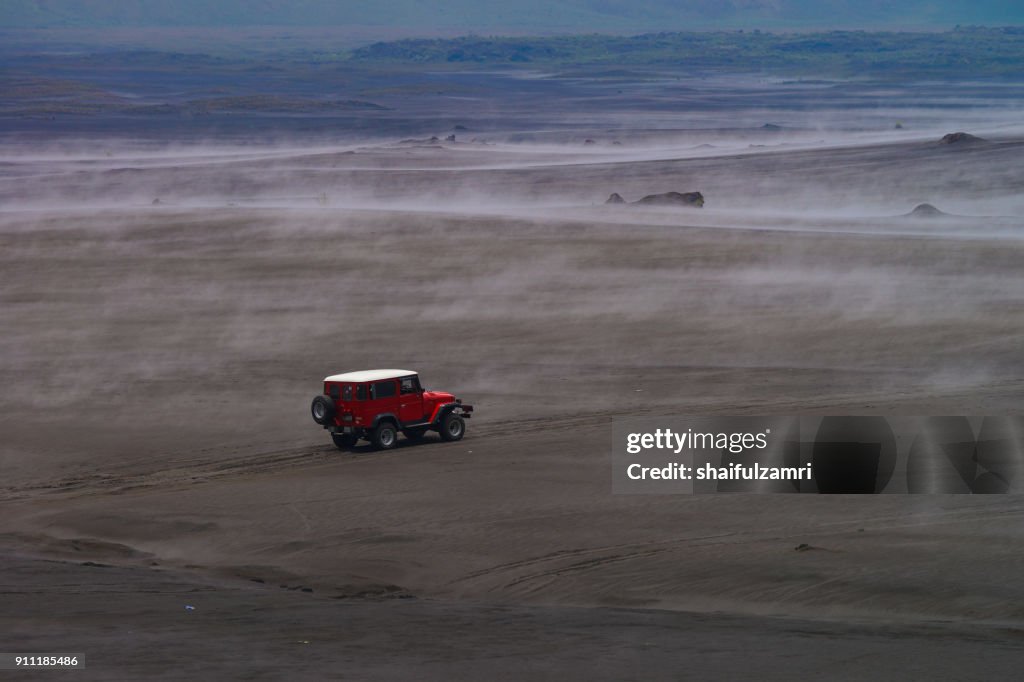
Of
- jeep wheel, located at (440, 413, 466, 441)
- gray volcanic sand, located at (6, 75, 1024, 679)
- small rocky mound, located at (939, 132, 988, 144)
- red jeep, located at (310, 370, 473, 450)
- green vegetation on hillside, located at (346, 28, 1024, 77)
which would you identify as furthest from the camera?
green vegetation on hillside, located at (346, 28, 1024, 77)

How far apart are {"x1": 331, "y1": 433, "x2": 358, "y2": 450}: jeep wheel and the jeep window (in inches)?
20.1

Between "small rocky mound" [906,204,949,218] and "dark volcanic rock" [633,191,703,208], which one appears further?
"dark volcanic rock" [633,191,703,208]

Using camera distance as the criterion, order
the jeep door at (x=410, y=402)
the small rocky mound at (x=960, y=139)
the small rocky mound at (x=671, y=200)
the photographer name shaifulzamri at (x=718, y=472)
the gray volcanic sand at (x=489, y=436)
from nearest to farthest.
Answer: the gray volcanic sand at (x=489, y=436) < the photographer name shaifulzamri at (x=718, y=472) < the jeep door at (x=410, y=402) < the small rocky mound at (x=671, y=200) < the small rocky mound at (x=960, y=139)

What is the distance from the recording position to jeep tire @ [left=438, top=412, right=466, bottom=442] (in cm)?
1695

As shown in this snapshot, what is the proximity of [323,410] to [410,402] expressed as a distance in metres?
0.99

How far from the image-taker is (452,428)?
17016 millimetres

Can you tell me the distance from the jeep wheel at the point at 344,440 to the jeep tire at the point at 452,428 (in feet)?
3.30

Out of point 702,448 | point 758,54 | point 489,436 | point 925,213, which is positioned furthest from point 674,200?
point 758,54

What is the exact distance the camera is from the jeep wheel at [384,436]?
54.7 ft

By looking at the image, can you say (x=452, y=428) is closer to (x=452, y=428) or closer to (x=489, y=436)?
(x=452, y=428)

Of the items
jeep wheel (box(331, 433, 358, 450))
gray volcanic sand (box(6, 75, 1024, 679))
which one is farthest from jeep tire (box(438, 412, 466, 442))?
jeep wheel (box(331, 433, 358, 450))

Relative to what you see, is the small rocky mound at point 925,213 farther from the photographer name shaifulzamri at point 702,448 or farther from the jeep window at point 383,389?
the jeep window at point 383,389

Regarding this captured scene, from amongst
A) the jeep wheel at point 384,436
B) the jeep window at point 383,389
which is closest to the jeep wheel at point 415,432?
the jeep wheel at point 384,436

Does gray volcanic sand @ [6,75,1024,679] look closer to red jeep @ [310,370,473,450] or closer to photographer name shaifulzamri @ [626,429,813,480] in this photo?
red jeep @ [310,370,473,450]
